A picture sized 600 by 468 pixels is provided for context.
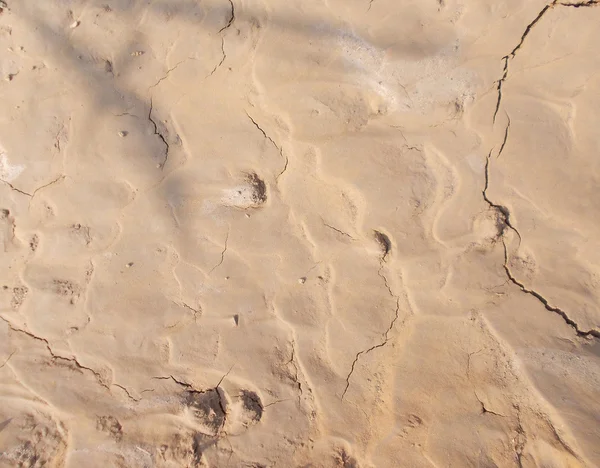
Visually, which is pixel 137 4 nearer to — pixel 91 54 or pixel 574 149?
pixel 91 54

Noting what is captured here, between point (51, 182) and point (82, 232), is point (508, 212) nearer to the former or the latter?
point (82, 232)

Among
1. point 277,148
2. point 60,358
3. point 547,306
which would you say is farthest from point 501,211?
point 60,358

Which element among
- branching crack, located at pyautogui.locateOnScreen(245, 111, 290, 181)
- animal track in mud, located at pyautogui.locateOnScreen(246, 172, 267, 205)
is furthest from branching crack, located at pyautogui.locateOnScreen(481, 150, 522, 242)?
animal track in mud, located at pyautogui.locateOnScreen(246, 172, 267, 205)

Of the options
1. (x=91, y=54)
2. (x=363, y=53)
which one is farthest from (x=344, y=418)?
(x=91, y=54)

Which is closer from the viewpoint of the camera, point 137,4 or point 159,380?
point 159,380

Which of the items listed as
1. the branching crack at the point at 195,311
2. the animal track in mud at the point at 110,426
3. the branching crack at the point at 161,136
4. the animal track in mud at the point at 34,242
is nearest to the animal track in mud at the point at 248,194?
the branching crack at the point at 161,136

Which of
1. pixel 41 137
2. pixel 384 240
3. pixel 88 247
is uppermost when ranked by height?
pixel 384 240
